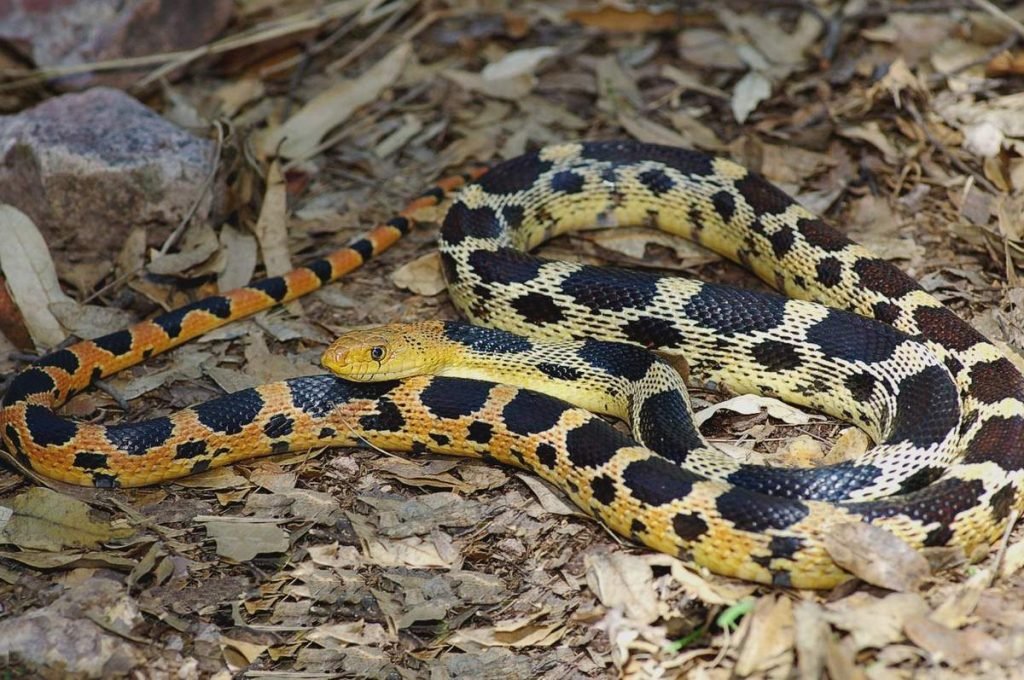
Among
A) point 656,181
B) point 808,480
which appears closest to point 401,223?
point 656,181

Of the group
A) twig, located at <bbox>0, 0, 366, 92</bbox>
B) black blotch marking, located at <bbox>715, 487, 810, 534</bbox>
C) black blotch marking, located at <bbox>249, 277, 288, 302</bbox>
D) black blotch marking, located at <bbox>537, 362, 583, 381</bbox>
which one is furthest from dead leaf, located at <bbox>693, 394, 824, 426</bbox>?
twig, located at <bbox>0, 0, 366, 92</bbox>

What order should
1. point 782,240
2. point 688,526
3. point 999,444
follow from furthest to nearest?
point 782,240 < point 999,444 < point 688,526

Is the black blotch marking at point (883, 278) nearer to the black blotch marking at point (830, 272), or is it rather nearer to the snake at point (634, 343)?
the snake at point (634, 343)

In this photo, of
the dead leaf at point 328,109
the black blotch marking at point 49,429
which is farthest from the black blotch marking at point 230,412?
the dead leaf at point 328,109

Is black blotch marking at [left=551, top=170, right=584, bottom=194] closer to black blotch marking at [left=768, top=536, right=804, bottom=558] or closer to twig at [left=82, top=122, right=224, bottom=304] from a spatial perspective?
twig at [left=82, top=122, right=224, bottom=304]

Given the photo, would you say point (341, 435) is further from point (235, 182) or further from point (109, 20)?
point (109, 20)

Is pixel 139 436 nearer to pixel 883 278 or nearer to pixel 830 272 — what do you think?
pixel 830 272

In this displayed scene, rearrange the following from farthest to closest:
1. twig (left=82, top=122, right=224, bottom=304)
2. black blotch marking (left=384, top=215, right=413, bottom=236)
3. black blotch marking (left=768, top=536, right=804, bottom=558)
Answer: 1. black blotch marking (left=384, top=215, right=413, bottom=236)
2. twig (left=82, top=122, right=224, bottom=304)
3. black blotch marking (left=768, top=536, right=804, bottom=558)

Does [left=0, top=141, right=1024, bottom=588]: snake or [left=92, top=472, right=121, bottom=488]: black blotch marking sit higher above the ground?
[left=0, top=141, right=1024, bottom=588]: snake
